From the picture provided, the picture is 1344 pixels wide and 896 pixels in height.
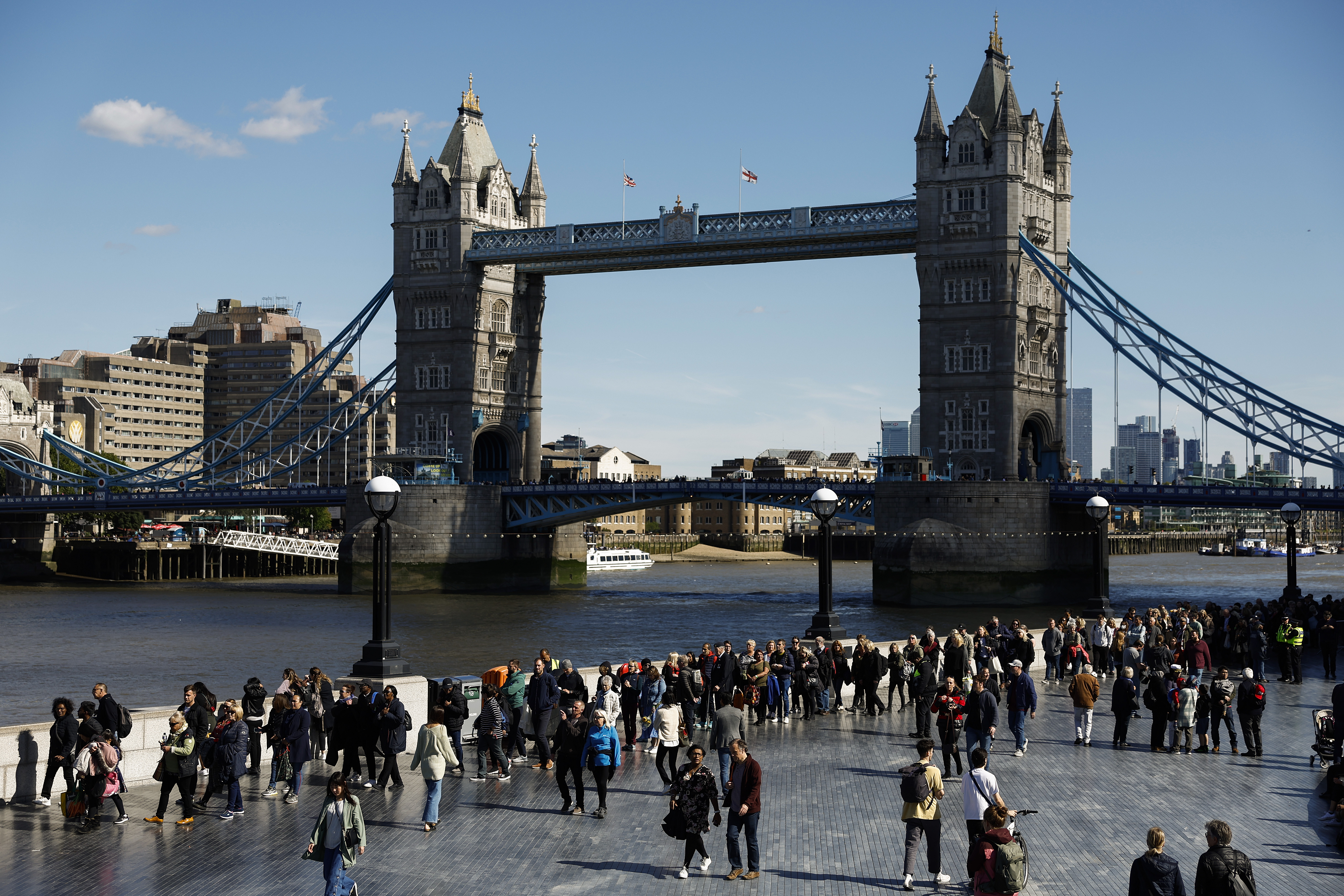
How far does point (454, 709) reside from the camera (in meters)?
21.2

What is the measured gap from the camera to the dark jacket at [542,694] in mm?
21750

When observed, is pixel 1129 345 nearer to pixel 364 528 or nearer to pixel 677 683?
pixel 364 528

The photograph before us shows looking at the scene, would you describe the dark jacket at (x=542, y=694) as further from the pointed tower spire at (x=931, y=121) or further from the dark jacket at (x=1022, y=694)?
the pointed tower spire at (x=931, y=121)

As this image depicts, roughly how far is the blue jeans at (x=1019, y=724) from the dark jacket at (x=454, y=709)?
8236 millimetres

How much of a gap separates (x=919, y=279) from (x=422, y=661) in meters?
41.5

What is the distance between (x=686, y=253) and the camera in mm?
85750

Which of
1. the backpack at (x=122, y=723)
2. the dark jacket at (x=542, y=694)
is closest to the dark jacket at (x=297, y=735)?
the backpack at (x=122, y=723)

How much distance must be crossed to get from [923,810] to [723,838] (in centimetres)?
301

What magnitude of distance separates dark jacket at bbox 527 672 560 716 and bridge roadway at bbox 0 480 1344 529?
45.4 meters

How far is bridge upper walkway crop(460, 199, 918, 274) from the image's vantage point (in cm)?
8175

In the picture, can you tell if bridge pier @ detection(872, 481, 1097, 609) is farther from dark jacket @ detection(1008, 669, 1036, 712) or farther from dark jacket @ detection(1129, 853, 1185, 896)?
dark jacket @ detection(1129, 853, 1185, 896)

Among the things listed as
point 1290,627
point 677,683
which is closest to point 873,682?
point 677,683

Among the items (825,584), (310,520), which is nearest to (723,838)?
(825,584)

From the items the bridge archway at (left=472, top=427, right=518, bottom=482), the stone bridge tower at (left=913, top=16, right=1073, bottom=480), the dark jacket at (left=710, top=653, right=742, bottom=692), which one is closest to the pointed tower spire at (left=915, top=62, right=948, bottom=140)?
the stone bridge tower at (left=913, top=16, right=1073, bottom=480)
